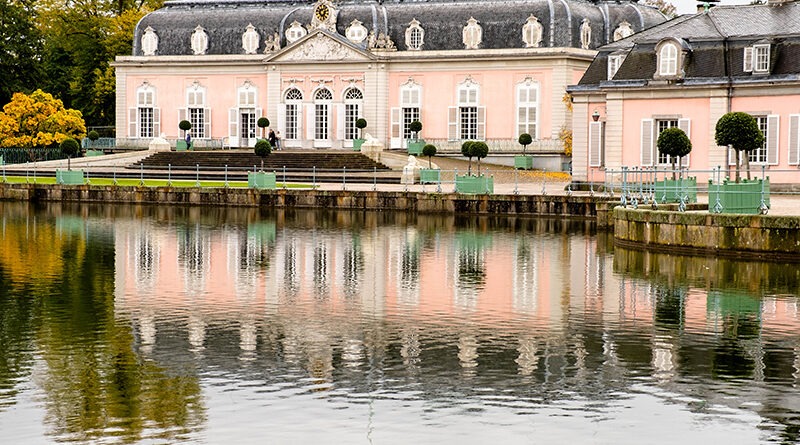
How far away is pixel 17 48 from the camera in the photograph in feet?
250

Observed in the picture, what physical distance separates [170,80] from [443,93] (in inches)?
571

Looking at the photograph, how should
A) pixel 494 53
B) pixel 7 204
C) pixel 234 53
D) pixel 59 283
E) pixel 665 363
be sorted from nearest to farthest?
pixel 665 363 → pixel 59 283 → pixel 7 204 → pixel 494 53 → pixel 234 53

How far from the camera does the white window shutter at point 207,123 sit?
233 ft

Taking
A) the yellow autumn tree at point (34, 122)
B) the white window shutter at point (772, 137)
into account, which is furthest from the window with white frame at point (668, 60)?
the yellow autumn tree at point (34, 122)

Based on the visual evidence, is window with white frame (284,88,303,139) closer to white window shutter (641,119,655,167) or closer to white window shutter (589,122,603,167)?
white window shutter (589,122,603,167)

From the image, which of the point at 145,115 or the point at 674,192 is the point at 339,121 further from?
the point at 674,192

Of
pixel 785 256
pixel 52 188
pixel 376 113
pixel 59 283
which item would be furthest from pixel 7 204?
pixel 785 256

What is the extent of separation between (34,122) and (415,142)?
19.1 m

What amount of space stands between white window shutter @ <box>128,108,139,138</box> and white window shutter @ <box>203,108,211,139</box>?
3617 millimetres

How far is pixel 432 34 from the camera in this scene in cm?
6600

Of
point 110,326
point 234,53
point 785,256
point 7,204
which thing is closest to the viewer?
point 110,326

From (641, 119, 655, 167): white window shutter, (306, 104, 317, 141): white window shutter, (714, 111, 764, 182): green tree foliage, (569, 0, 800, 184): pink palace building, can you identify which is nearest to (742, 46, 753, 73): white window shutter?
(569, 0, 800, 184): pink palace building

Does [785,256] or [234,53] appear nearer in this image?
[785,256]

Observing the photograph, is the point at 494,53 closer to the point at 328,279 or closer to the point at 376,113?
the point at 376,113
